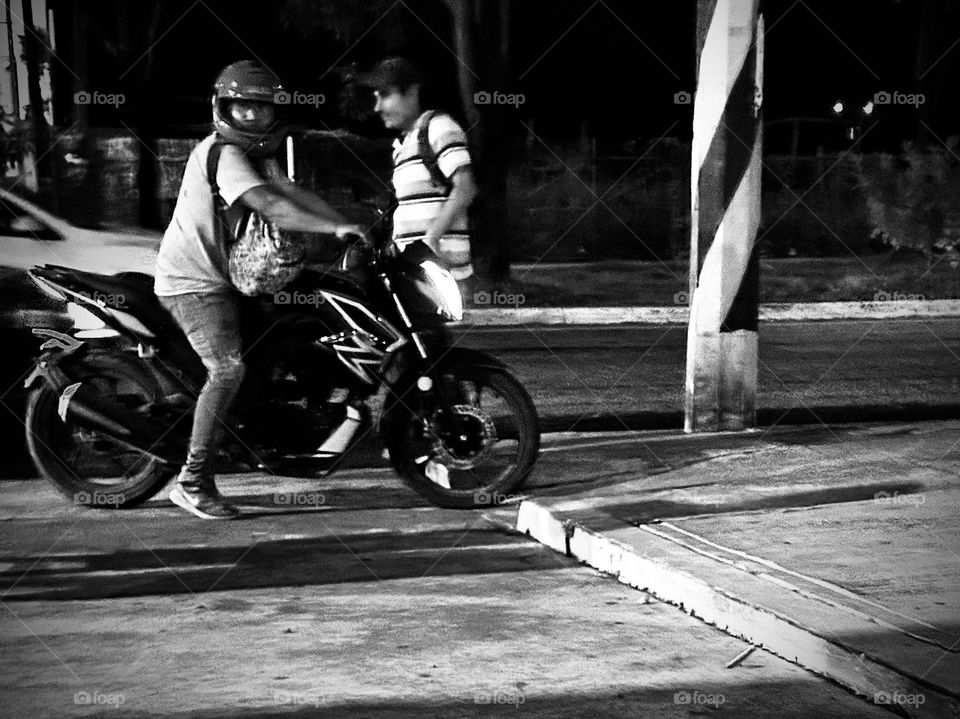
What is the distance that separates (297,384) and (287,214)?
75 cm

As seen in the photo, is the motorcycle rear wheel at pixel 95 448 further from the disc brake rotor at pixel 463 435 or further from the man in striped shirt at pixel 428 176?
the man in striped shirt at pixel 428 176

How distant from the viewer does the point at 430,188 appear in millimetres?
6426

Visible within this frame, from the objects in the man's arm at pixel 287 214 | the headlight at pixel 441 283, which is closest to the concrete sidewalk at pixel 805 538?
the headlight at pixel 441 283

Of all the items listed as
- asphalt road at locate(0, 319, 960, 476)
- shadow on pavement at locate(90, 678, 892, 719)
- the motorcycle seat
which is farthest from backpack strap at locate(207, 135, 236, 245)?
shadow on pavement at locate(90, 678, 892, 719)

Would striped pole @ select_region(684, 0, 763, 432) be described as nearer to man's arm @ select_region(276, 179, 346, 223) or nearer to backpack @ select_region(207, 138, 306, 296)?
man's arm @ select_region(276, 179, 346, 223)

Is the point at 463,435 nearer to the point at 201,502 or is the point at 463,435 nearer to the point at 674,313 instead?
the point at 201,502

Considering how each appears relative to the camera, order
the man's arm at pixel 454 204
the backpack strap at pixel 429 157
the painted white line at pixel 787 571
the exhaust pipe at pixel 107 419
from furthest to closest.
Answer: the backpack strap at pixel 429 157 → the man's arm at pixel 454 204 → the exhaust pipe at pixel 107 419 → the painted white line at pixel 787 571

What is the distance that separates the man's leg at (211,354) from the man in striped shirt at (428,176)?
0.87 meters

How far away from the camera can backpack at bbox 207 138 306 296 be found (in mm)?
5867

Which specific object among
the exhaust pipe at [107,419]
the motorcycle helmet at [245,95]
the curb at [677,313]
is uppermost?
the motorcycle helmet at [245,95]

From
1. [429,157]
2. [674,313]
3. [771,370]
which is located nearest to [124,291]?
[429,157]

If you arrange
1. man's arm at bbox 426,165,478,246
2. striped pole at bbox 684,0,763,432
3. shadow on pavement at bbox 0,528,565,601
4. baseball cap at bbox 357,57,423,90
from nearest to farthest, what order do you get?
shadow on pavement at bbox 0,528,565,601
man's arm at bbox 426,165,478,246
baseball cap at bbox 357,57,423,90
striped pole at bbox 684,0,763,432

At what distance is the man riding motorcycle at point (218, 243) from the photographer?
19.4 feet

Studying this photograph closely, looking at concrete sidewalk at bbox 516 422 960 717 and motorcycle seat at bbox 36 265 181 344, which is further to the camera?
motorcycle seat at bbox 36 265 181 344
